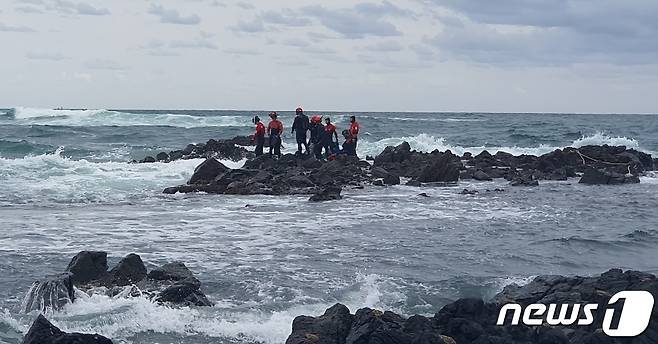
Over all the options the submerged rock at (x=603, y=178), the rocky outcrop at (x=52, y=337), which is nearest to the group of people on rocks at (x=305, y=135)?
the submerged rock at (x=603, y=178)

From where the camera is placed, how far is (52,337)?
22.6ft

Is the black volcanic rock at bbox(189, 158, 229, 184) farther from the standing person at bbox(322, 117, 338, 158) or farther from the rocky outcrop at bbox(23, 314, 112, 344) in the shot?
the rocky outcrop at bbox(23, 314, 112, 344)

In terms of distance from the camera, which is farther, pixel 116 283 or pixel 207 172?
pixel 207 172

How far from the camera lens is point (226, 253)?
41.1ft

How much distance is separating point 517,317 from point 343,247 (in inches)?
213

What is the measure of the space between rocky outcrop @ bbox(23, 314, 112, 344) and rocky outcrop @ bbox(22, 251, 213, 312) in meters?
2.08

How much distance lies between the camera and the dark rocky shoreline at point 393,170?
21.3 m

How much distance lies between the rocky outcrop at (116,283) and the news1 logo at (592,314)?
3.54m

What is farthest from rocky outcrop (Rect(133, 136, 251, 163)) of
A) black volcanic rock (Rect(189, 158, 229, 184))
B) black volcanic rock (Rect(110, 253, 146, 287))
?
black volcanic rock (Rect(110, 253, 146, 287))

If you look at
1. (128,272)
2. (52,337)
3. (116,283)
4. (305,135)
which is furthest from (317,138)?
(52,337)

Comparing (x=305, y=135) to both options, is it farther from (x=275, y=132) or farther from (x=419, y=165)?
(x=419, y=165)

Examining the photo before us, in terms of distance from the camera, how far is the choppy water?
909 cm

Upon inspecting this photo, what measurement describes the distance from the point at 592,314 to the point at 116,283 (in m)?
5.57

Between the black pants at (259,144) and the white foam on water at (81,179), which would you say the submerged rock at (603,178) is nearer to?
the black pants at (259,144)
